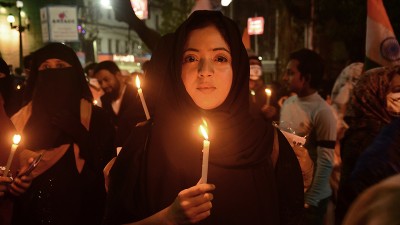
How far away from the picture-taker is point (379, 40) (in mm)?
4855

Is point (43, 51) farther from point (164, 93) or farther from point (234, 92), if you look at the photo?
point (234, 92)

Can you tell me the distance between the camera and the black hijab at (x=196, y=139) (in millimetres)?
2162

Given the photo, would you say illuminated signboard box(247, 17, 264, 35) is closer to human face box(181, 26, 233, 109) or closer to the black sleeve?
human face box(181, 26, 233, 109)

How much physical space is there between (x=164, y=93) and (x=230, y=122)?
0.40 metres

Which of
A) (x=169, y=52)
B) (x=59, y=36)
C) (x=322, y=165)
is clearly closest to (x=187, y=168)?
(x=169, y=52)

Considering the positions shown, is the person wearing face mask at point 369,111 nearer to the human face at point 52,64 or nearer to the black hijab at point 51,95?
the black hijab at point 51,95

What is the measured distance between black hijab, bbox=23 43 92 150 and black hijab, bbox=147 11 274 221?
6.09 ft

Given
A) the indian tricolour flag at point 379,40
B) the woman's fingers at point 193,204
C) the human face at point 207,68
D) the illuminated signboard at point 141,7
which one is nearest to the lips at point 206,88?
the human face at point 207,68

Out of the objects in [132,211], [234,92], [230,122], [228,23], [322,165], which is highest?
[228,23]

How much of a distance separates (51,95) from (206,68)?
223 centimetres

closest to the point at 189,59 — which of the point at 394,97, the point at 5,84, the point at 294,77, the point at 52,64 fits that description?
the point at 394,97

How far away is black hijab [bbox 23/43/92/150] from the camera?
378 centimetres

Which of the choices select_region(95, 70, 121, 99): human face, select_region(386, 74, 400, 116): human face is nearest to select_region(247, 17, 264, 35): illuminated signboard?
select_region(95, 70, 121, 99): human face

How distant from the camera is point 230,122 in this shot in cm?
219
